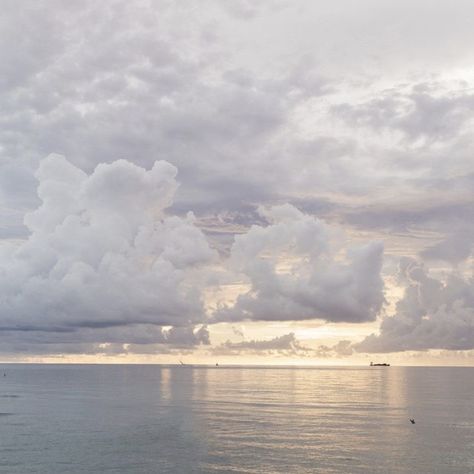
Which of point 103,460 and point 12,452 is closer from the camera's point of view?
point 103,460

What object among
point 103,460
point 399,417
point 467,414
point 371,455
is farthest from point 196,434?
point 467,414

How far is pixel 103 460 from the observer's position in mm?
100812

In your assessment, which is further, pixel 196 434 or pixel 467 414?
pixel 467 414

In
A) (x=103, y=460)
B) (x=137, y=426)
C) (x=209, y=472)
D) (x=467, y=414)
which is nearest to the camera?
(x=209, y=472)

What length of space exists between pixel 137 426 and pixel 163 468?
160 feet

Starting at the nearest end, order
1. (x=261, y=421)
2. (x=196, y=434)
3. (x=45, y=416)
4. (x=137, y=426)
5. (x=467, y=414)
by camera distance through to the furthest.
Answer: (x=196, y=434) < (x=137, y=426) < (x=261, y=421) < (x=45, y=416) < (x=467, y=414)

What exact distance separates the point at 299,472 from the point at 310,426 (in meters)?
51.8

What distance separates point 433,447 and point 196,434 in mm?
48578

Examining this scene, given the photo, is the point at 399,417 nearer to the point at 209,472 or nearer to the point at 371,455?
the point at 371,455

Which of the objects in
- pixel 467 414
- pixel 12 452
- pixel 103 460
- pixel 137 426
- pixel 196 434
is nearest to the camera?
pixel 103 460

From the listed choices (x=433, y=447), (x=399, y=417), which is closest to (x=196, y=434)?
(x=433, y=447)

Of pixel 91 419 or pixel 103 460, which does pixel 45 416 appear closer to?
pixel 91 419

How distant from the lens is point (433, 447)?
380ft

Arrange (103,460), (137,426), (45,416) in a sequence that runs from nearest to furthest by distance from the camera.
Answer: (103,460), (137,426), (45,416)
